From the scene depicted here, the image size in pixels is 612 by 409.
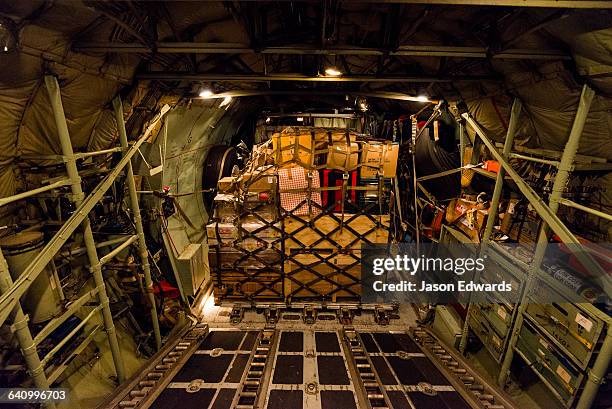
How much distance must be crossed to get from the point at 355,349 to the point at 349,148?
13.4ft

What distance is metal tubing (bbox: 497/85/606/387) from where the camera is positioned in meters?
3.48

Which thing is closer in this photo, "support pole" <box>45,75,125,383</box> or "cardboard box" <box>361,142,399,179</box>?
"support pole" <box>45,75,125,383</box>

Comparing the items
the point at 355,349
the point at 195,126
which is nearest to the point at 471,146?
the point at 355,349

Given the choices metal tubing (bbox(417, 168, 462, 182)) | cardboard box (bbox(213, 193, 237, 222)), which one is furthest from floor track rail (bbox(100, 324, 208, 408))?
metal tubing (bbox(417, 168, 462, 182))

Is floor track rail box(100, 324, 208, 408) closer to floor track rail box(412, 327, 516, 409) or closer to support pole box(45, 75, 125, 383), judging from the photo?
support pole box(45, 75, 125, 383)

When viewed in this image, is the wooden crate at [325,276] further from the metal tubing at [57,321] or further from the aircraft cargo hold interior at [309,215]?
the metal tubing at [57,321]

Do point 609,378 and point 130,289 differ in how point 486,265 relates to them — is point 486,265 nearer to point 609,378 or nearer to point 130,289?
point 609,378

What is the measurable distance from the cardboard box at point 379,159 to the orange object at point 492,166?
178 centimetres

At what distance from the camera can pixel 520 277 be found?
452cm

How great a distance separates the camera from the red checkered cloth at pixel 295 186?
6.64 m

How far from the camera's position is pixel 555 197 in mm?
3857

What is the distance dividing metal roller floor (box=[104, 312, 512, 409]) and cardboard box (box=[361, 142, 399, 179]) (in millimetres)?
3440

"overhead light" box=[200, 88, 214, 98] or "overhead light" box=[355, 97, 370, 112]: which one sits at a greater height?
"overhead light" box=[355, 97, 370, 112]

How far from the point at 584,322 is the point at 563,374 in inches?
32.4
